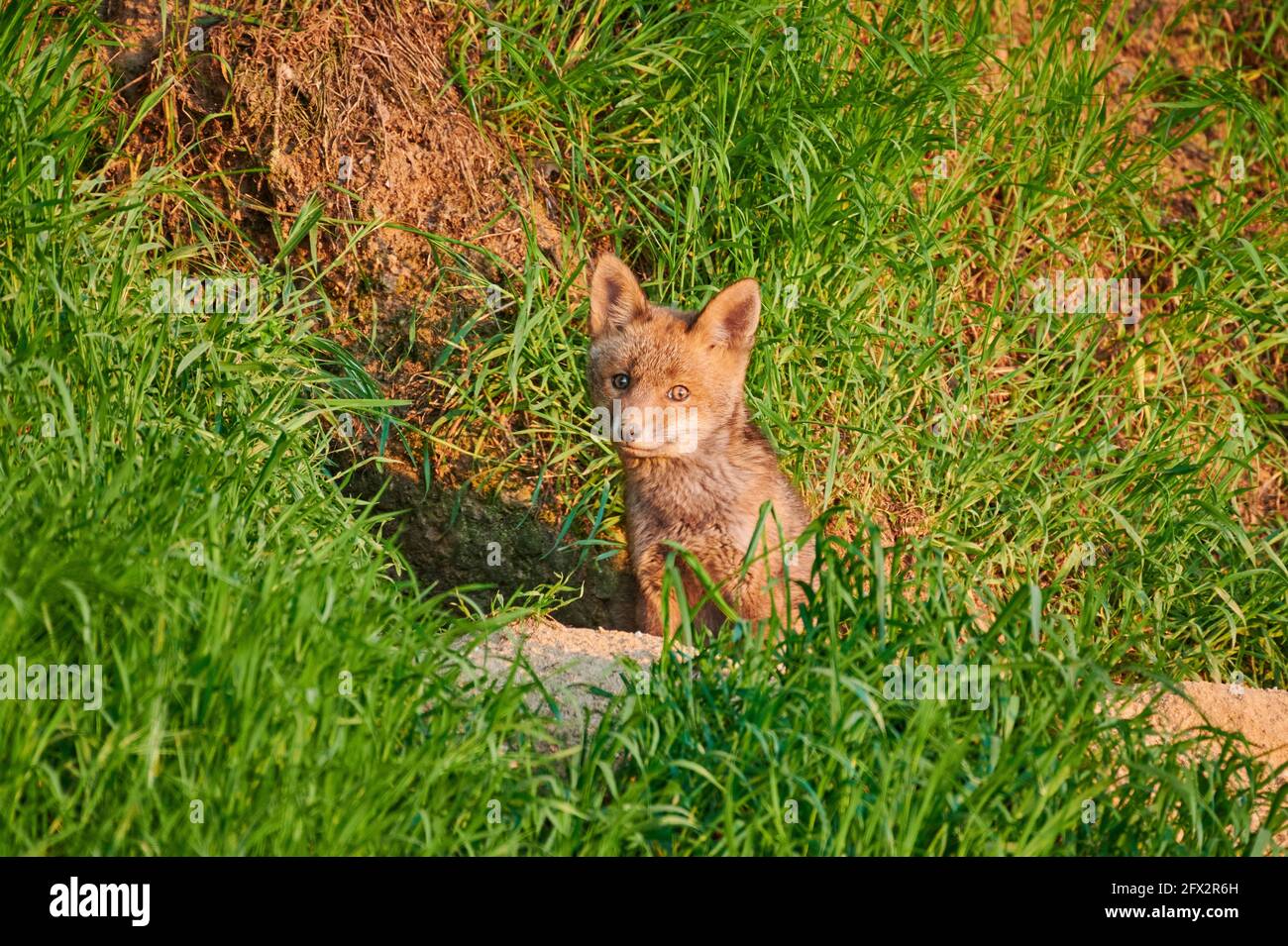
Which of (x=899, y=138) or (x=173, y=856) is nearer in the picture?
(x=173, y=856)

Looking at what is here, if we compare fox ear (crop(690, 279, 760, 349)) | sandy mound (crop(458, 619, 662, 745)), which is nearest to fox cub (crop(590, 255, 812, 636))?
fox ear (crop(690, 279, 760, 349))

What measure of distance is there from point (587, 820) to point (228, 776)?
87 cm

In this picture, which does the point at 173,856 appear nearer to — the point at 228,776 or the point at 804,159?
the point at 228,776

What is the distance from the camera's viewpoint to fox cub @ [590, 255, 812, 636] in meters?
4.71

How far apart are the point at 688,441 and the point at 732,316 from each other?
51cm

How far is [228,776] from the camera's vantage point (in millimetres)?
2824

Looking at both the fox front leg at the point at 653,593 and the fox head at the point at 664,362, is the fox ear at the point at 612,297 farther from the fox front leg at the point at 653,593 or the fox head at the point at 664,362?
the fox front leg at the point at 653,593

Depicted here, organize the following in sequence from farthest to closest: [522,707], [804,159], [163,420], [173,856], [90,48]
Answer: [804,159] → [90,48] → [163,420] → [522,707] → [173,856]

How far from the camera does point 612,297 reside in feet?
16.5

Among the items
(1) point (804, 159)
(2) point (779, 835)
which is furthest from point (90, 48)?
(2) point (779, 835)

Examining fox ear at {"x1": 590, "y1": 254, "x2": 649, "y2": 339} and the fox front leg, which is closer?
the fox front leg

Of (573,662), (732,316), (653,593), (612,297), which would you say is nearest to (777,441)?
(732,316)

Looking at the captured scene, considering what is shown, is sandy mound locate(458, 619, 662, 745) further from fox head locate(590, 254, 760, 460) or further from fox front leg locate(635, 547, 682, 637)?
fox head locate(590, 254, 760, 460)

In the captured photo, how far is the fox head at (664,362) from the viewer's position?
4781mm
